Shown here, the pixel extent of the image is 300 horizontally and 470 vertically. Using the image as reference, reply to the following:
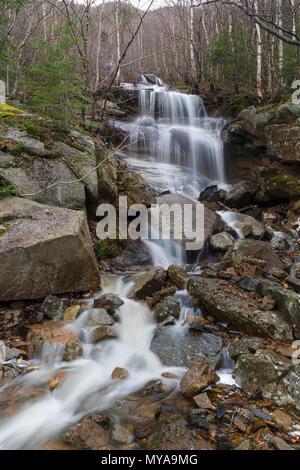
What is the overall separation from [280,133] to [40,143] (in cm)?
665

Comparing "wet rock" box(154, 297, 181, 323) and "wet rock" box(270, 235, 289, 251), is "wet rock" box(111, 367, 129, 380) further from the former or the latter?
"wet rock" box(270, 235, 289, 251)

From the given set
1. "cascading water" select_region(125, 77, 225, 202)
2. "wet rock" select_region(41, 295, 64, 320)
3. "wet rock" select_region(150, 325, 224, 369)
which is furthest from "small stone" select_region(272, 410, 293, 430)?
"cascading water" select_region(125, 77, 225, 202)

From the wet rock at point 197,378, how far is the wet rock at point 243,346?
0.44 meters

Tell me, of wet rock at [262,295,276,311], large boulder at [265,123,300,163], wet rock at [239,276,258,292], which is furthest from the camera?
large boulder at [265,123,300,163]

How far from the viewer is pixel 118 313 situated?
4164 mm

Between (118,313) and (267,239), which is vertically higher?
(267,239)

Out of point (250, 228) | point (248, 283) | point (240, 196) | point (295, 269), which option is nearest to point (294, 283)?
point (248, 283)

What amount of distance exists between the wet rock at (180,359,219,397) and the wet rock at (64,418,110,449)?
2.82ft

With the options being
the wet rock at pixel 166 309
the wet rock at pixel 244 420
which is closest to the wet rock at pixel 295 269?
the wet rock at pixel 166 309

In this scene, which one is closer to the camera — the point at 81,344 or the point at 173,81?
the point at 81,344

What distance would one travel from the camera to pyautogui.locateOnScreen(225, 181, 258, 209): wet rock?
8.61 metres

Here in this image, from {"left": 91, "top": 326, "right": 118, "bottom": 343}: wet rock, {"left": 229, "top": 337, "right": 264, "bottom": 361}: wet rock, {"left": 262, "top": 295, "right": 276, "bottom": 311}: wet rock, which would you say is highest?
{"left": 262, "top": 295, "right": 276, "bottom": 311}: wet rock
